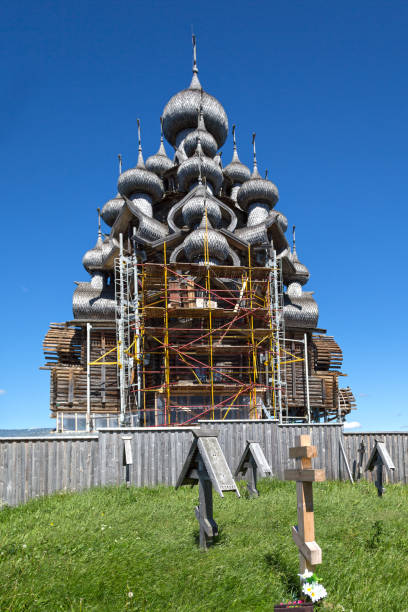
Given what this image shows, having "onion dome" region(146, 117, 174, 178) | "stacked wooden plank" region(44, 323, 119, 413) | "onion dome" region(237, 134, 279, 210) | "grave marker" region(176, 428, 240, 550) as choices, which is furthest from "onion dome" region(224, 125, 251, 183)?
"grave marker" region(176, 428, 240, 550)

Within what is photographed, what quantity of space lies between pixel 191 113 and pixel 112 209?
7574 mm

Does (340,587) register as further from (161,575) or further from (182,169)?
(182,169)

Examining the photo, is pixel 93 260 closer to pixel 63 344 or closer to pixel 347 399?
pixel 63 344

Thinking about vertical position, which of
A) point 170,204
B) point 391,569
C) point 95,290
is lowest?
point 391,569

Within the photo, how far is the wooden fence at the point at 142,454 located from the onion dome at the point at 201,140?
1974 cm

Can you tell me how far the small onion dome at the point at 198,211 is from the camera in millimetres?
23172

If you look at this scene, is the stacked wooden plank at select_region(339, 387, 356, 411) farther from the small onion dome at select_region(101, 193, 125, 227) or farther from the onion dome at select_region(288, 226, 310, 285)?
the small onion dome at select_region(101, 193, 125, 227)

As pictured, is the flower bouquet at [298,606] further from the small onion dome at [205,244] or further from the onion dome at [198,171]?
the onion dome at [198,171]

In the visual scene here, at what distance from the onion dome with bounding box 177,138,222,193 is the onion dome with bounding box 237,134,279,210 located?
209cm

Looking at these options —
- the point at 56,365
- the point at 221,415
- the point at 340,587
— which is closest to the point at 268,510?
the point at 340,587

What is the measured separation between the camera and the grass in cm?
428

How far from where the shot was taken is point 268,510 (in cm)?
749

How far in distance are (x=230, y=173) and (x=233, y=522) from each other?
28838 mm

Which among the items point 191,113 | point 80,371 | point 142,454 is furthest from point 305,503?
point 191,113
